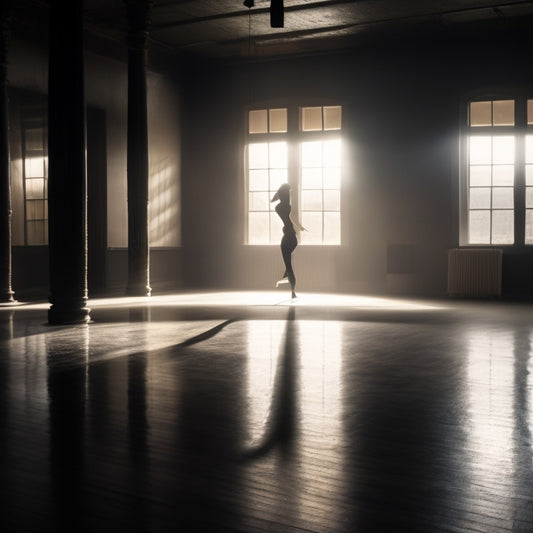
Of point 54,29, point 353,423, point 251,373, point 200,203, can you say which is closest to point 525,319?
point 251,373

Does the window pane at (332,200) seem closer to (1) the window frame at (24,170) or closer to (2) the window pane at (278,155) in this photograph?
(2) the window pane at (278,155)

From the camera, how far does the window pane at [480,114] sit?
12.3 m

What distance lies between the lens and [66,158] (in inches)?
289

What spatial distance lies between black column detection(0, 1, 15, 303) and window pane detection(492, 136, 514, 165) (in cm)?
781

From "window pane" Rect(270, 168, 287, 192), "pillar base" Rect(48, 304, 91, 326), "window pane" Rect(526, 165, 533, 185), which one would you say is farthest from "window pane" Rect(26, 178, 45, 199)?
"window pane" Rect(526, 165, 533, 185)

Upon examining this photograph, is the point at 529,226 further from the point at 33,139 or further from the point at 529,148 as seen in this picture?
the point at 33,139

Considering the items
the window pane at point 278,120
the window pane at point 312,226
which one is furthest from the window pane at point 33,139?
the window pane at point 312,226

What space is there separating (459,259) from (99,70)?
22.3 ft

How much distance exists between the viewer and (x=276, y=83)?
45.1 ft

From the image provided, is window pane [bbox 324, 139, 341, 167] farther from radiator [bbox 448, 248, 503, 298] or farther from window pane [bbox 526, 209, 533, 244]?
window pane [bbox 526, 209, 533, 244]

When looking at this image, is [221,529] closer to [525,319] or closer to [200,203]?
[525,319]

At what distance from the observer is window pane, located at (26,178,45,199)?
11.0 meters

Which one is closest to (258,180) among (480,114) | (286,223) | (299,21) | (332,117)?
(332,117)

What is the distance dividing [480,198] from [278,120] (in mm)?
4073
